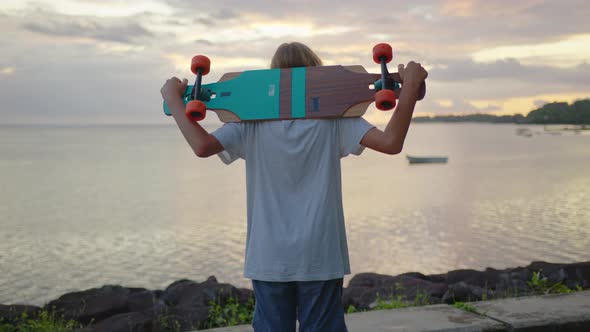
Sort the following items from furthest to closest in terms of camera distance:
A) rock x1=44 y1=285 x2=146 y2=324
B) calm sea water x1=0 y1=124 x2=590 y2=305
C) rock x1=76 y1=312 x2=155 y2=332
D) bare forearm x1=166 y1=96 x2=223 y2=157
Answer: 1. calm sea water x1=0 y1=124 x2=590 y2=305
2. rock x1=44 y1=285 x2=146 y2=324
3. rock x1=76 y1=312 x2=155 y2=332
4. bare forearm x1=166 y1=96 x2=223 y2=157

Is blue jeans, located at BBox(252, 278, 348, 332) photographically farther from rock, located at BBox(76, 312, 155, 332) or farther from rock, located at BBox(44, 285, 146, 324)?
rock, located at BBox(44, 285, 146, 324)

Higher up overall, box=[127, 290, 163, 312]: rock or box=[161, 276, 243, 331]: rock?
box=[161, 276, 243, 331]: rock

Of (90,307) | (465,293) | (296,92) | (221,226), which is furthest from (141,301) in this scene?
(221,226)

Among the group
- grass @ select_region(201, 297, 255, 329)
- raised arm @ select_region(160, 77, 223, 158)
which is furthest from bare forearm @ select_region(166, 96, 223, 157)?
grass @ select_region(201, 297, 255, 329)

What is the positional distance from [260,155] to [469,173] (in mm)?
36899

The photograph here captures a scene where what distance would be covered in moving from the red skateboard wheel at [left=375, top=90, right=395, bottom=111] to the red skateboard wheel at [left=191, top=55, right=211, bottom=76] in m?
0.79

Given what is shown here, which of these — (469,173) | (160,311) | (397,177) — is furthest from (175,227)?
(469,173)

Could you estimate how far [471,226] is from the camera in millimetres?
17406

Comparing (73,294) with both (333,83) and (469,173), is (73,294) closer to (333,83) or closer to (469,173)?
(333,83)

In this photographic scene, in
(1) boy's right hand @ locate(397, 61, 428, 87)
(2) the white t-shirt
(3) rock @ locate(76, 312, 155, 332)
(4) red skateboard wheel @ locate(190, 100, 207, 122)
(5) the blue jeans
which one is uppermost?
(1) boy's right hand @ locate(397, 61, 428, 87)

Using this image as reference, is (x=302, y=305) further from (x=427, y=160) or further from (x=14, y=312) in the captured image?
(x=427, y=160)

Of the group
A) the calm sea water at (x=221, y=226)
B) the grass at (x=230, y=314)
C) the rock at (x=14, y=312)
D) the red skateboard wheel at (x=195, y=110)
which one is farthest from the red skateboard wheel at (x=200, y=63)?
the calm sea water at (x=221, y=226)

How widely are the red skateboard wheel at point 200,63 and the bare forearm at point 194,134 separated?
0.55 ft

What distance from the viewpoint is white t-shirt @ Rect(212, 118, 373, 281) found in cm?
257
